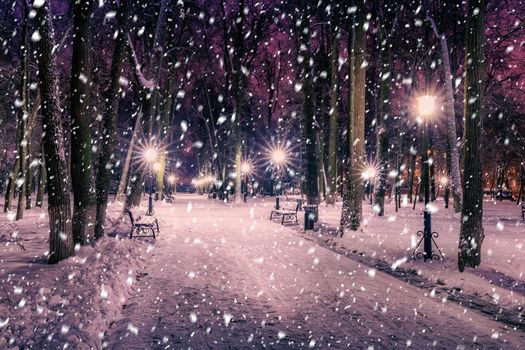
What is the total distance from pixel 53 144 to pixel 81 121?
1.34 meters

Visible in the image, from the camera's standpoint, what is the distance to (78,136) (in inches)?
361

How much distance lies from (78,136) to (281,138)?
40.8m

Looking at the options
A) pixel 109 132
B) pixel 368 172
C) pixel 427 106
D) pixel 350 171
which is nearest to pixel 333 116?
pixel 368 172

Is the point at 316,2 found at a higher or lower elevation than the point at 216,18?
lower

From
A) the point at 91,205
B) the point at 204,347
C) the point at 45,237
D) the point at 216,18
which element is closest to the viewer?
the point at 204,347

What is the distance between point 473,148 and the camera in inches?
316

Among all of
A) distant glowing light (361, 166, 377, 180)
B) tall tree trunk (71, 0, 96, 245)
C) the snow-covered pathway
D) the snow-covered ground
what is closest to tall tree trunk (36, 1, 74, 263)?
the snow-covered ground

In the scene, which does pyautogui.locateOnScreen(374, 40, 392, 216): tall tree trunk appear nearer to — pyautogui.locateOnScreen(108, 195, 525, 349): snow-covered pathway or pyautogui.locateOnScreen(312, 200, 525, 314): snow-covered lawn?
pyautogui.locateOnScreen(312, 200, 525, 314): snow-covered lawn

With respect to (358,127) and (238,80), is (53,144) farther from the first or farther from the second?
(238,80)

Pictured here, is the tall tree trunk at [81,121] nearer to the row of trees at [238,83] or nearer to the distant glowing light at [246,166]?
the row of trees at [238,83]

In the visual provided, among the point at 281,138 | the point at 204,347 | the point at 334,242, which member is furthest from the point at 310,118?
the point at 281,138

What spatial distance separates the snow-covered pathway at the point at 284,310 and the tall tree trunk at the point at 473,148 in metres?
1.80

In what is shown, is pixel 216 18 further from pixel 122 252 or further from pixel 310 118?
pixel 122 252

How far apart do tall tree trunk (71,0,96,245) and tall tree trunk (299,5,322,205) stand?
11030 mm
